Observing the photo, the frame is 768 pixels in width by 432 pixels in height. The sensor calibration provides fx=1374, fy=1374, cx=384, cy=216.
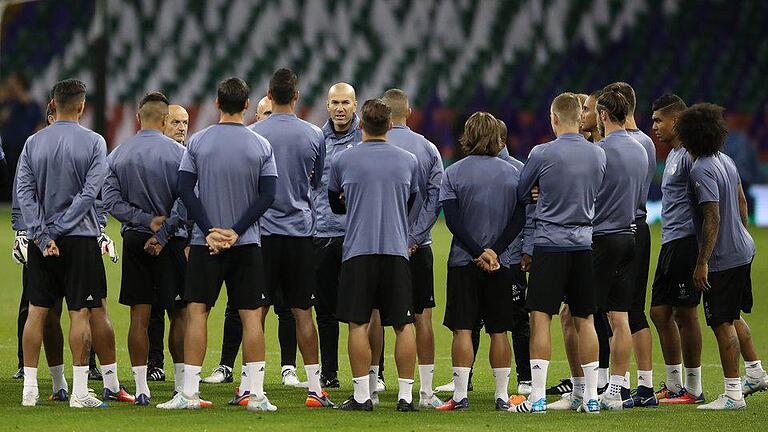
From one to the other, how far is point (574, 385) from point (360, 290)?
152cm

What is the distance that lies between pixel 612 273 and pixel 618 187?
1.77 feet

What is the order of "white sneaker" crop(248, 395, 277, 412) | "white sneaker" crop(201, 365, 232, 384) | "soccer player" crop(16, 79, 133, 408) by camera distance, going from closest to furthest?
"white sneaker" crop(248, 395, 277, 412) → "soccer player" crop(16, 79, 133, 408) → "white sneaker" crop(201, 365, 232, 384)

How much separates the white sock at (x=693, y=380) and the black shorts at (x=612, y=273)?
0.77 m

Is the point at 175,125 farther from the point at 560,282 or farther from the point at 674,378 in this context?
the point at 674,378

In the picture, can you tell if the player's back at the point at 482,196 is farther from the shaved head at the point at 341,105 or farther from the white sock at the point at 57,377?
the white sock at the point at 57,377

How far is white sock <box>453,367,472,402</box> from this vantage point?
8.49m

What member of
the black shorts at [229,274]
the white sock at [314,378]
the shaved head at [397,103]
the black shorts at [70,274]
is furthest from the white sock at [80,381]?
the shaved head at [397,103]

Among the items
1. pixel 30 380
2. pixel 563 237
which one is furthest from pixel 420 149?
pixel 30 380

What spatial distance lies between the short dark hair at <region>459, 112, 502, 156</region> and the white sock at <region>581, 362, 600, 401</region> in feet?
4.70

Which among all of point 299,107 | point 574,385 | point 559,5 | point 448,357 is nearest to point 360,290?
point 574,385

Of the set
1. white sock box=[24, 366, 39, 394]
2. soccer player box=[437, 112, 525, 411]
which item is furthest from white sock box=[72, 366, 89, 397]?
soccer player box=[437, 112, 525, 411]

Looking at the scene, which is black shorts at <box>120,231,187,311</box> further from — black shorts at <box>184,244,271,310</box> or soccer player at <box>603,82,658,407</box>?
soccer player at <box>603,82,658,407</box>

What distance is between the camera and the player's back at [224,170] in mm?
8156

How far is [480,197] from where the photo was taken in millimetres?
8492
